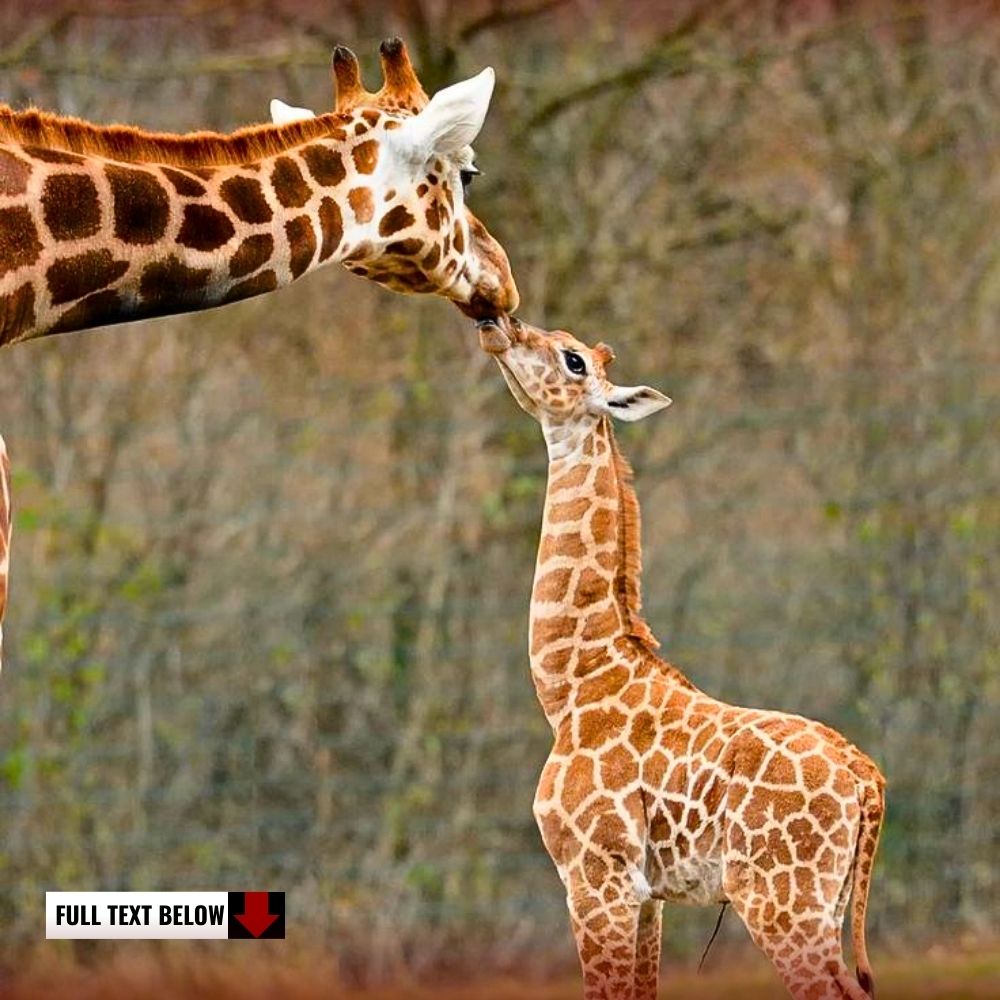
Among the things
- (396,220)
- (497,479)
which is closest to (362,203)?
(396,220)

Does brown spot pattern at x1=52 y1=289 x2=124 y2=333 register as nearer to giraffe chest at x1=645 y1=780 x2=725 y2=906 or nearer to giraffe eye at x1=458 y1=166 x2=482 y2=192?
giraffe eye at x1=458 y1=166 x2=482 y2=192

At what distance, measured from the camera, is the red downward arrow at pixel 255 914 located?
542 cm

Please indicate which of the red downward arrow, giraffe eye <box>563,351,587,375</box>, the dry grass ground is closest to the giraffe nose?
giraffe eye <box>563,351,587,375</box>

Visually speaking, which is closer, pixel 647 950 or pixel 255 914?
pixel 647 950

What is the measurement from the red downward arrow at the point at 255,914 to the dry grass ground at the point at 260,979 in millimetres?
1623

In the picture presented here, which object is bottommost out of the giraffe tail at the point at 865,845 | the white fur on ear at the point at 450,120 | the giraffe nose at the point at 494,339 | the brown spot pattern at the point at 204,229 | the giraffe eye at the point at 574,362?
the giraffe tail at the point at 865,845

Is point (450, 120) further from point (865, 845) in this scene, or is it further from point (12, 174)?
point (865, 845)

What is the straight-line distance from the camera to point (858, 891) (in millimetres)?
4086

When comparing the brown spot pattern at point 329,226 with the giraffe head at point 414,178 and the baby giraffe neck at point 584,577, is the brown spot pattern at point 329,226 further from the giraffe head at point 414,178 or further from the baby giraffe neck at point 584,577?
the baby giraffe neck at point 584,577

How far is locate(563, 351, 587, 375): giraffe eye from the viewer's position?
4.44 metres

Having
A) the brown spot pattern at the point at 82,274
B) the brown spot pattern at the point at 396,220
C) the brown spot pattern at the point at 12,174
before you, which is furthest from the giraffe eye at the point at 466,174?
the brown spot pattern at the point at 12,174

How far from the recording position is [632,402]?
4441 millimetres

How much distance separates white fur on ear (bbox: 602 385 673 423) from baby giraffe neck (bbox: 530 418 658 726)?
0.06 metres

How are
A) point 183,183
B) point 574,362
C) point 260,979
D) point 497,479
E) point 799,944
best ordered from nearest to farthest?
1. point 799,944
2. point 183,183
3. point 574,362
4. point 260,979
5. point 497,479
